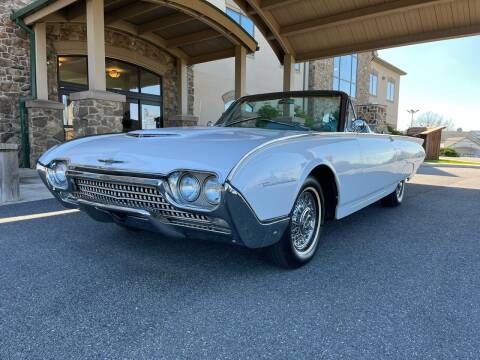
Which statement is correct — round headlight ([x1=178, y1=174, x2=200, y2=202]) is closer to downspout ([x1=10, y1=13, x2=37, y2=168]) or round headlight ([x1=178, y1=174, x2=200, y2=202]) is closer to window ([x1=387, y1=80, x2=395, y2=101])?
downspout ([x1=10, y1=13, x2=37, y2=168])

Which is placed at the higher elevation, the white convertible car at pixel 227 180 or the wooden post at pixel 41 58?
the wooden post at pixel 41 58

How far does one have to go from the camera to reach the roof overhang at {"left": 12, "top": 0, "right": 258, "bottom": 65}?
7891 mm

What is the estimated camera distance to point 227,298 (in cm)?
231

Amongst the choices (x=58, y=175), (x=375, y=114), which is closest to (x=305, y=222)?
(x=58, y=175)

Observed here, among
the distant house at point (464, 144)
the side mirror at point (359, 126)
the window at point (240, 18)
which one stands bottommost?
the distant house at point (464, 144)

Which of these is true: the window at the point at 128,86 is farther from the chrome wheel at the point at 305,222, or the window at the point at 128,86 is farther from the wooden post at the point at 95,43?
the chrome wheel at the point at 305,222

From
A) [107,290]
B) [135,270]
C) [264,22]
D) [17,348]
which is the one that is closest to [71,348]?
[17,348]

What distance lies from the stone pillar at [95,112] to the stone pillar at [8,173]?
5.41ft

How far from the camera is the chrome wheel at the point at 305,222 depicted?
109 inches

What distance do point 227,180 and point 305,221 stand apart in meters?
1.10

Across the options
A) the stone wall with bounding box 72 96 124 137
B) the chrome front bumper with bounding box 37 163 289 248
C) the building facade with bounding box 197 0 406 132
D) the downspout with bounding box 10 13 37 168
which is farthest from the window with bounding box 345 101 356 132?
the downspout with bounding box 10 13 37 168

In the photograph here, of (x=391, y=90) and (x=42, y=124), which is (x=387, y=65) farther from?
(x=42, y=124)

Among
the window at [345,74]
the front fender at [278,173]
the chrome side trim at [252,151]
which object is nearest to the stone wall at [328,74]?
the window at [345,74]

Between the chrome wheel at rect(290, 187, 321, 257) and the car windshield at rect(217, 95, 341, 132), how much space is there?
2.85 feet
